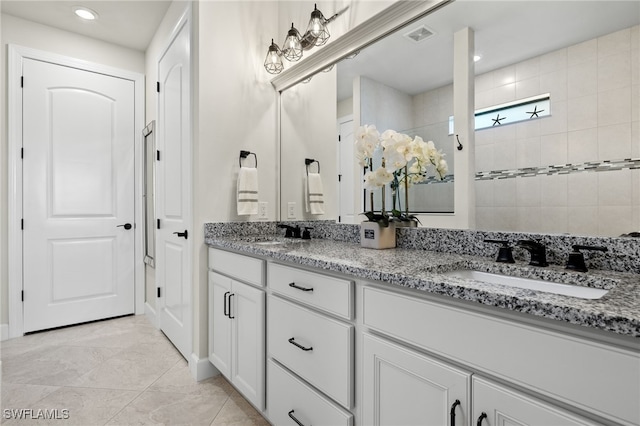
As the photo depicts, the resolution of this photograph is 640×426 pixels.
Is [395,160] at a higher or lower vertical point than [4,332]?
higher

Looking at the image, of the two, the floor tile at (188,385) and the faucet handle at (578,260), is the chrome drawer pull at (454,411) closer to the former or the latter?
the faucet handle at (578,260)

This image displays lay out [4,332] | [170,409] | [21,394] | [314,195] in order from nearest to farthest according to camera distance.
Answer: [170,409]
[21,394]
[314,195]
[4,332]

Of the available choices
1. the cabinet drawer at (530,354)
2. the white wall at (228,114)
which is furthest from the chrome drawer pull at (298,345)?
the white wall at (228,114)

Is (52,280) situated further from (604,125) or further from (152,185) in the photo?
(604,125)

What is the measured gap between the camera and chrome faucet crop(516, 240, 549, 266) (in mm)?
1094

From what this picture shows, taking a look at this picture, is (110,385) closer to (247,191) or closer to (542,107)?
(247,191)

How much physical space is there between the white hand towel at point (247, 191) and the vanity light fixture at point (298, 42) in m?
0.75

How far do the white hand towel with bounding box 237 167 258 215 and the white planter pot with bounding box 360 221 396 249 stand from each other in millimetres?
870

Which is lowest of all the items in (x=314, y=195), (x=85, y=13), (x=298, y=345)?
(x=298, y=345)

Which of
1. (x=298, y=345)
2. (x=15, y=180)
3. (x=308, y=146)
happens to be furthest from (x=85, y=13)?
(x=298, y=345)

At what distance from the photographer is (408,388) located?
3.05 feet

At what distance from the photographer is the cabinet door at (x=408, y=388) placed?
82 cm

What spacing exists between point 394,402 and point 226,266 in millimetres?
1196

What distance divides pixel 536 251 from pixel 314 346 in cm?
83
